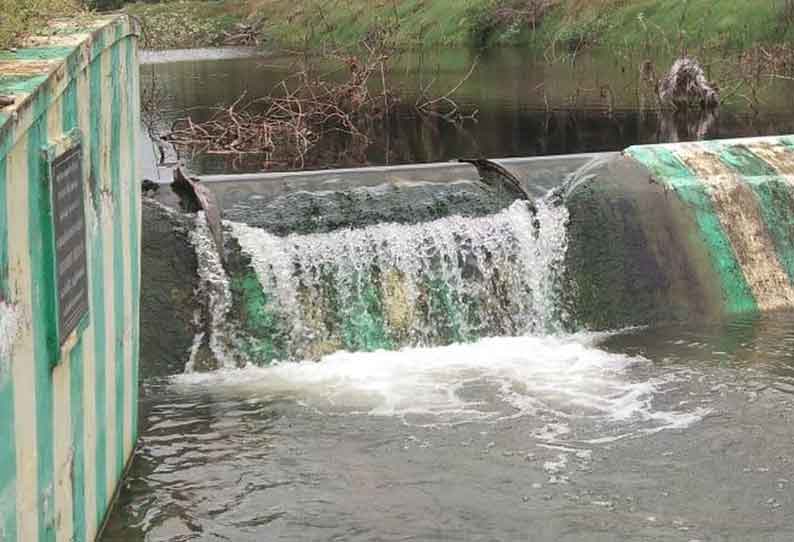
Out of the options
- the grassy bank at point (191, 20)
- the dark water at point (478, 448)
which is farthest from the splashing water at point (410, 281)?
the grassy bank at point (191, 20)

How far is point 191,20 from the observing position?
4716cm

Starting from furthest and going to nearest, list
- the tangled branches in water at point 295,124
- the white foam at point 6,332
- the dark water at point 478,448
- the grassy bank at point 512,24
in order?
the grassy bank at point 512,24 → the tangled branches in water at point 295,124 → the dark water at point 478,448 → the white foam at point 6,332

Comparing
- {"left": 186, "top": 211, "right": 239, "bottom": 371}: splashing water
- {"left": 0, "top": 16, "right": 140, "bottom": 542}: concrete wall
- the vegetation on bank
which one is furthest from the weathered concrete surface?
the vegetation on bank

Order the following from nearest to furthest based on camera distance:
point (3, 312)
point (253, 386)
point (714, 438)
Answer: point (3, 312) < point (714, 438) < point (253, 386)

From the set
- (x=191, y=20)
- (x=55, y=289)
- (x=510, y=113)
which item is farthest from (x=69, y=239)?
(x=191, y=20)

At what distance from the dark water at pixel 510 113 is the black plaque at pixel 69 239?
9.55m

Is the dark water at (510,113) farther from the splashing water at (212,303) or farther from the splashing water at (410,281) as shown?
the splashing water at (212,303)

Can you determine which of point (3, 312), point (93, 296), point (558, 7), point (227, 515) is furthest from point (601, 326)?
point (558, 7)

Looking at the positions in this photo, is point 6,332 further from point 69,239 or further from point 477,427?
point 477,427

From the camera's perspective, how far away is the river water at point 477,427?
5.78m

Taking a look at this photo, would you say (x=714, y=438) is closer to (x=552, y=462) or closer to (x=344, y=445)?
(x=552, y=462)

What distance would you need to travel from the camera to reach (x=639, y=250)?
9516mm

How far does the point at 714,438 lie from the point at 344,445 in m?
1.87

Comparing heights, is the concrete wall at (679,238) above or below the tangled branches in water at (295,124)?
below
